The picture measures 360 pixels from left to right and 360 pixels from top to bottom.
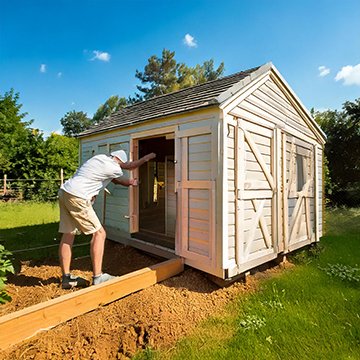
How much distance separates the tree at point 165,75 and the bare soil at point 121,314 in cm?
2446

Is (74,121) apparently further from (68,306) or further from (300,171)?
(68,306)

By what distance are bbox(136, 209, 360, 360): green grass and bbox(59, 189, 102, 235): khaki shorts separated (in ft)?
5.80

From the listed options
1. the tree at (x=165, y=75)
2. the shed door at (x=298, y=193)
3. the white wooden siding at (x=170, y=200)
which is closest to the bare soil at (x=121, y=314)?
the shed door at (x=298, y=193)

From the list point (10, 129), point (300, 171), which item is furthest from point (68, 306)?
point (10, 129)

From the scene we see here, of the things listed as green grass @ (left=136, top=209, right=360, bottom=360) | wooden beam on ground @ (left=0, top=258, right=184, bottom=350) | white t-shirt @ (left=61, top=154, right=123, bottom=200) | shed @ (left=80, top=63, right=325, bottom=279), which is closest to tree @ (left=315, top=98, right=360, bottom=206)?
shed @ (left=80, top=63, right=325, bottom=279)

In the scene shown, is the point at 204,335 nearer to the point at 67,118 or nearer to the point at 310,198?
the point at 310,198

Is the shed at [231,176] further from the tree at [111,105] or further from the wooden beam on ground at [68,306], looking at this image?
the tree at [111,105]

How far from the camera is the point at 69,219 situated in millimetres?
3510

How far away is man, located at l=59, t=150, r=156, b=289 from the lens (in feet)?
10.9

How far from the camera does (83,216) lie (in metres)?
3.36

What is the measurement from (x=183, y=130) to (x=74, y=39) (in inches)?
458

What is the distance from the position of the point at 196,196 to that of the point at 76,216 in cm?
184

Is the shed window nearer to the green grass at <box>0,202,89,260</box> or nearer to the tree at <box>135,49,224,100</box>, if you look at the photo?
the green grass at <box>0,202,89,260</box>

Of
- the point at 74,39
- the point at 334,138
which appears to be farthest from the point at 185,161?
the point at 334,138
